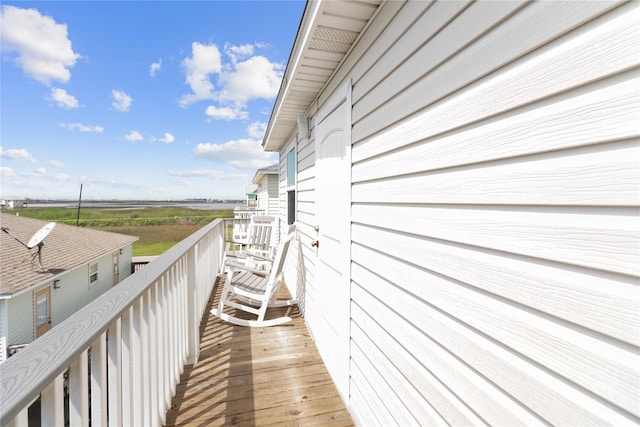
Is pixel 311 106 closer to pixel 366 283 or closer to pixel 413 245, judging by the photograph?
pixel 366 283

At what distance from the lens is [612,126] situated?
63 cm

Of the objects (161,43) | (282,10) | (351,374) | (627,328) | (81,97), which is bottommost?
(351,374)

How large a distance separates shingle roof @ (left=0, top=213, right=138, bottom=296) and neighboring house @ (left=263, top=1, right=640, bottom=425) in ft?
41.6

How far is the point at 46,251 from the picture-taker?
12.9 meters

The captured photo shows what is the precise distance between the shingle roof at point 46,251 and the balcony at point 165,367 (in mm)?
10824

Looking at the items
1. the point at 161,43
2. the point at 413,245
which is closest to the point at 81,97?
the point at 161,43

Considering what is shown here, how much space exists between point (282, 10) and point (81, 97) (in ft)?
144

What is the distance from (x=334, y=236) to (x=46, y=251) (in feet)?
51.6

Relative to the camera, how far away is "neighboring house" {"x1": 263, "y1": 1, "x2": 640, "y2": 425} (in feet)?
2.08

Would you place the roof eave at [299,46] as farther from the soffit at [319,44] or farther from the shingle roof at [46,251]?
the shingle roof at [46,251]

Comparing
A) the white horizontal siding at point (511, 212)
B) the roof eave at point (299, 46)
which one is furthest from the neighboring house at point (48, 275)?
the white horizontal siding at point (511, 212)

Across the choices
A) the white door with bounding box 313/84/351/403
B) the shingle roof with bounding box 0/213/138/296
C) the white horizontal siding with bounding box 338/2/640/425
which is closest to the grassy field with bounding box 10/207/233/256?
the shingle roof with bounding box 0/213/138/296

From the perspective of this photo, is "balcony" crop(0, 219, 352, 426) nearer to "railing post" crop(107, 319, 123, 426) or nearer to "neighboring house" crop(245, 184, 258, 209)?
"railing post" crop(107, 319, 123, 426)

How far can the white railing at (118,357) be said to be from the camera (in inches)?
29.2
